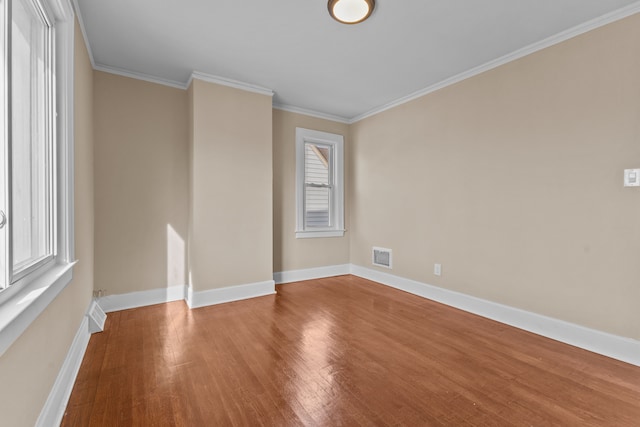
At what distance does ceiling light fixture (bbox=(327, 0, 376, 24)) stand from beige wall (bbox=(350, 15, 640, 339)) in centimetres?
160

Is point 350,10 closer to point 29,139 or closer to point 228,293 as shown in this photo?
point 29,139

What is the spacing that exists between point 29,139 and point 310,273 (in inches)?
139

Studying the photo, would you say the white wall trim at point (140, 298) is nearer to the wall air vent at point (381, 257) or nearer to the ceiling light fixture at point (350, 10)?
the wall air vent at point (381, 257)

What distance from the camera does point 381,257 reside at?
435 cm

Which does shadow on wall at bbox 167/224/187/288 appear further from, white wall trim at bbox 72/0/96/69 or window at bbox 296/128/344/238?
white wall trim at bbox 72/0/96/69

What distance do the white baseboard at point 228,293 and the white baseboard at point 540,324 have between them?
180 centimetres

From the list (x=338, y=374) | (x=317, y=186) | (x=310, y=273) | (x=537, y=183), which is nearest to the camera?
(x=338, y=374)

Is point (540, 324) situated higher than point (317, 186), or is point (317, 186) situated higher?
point (317, 186)

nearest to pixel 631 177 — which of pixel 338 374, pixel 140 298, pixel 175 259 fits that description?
pixel 338 374

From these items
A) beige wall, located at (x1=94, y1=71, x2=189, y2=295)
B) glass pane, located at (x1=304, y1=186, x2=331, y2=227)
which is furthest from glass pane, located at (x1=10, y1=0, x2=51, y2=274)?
glass pane, located at (x1=304, y1=186, x2=331, y2=227)

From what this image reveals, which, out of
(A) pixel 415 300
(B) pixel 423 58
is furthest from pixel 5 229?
(A) pixel 415 300

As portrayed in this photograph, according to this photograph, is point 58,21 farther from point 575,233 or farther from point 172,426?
point 575,233

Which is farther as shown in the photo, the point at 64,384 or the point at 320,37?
the point at 320,37

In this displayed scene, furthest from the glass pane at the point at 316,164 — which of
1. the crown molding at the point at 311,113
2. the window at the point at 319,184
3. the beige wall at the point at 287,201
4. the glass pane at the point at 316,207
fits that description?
the crown molding at the point at 311,113
